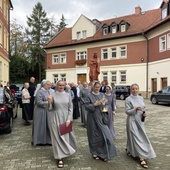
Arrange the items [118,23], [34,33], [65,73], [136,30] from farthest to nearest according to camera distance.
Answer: [34,33] < [65,73] < [118,23] < [136,30]

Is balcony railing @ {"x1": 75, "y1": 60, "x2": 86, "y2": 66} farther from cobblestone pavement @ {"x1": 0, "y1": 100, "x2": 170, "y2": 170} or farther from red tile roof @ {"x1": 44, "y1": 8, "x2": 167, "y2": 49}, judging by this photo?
cobblestone pavement @ {"x1": 0, "y1": 100, "x2": 170, "y2": 170}

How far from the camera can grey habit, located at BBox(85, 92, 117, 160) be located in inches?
193

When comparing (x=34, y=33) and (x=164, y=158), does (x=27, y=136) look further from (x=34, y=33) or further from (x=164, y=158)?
(x=34, y=33)

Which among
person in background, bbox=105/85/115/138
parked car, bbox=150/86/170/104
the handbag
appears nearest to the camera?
the handbag

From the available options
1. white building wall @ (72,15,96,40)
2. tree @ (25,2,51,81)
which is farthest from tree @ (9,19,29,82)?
white building wall @ (72,15,96,40)

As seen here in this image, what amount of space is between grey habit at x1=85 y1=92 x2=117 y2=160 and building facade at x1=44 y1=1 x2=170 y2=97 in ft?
65.4

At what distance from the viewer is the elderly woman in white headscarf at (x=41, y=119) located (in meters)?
6.35

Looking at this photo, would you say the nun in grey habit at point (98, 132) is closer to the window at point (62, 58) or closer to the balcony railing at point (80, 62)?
the balcony railing at point (80, 62)

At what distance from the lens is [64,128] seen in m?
4.84

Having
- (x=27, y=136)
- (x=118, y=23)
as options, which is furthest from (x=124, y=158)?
(x=118, y=23)

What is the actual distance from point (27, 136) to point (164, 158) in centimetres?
433

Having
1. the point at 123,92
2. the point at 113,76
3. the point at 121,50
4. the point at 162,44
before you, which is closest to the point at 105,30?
the point at 121,50

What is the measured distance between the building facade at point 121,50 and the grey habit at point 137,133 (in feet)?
64.3

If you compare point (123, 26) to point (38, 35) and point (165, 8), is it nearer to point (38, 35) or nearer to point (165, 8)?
point (165, 8)
